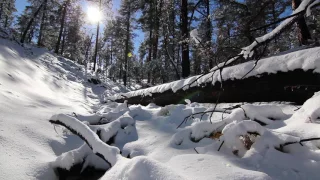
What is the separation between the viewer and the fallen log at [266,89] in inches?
86.3

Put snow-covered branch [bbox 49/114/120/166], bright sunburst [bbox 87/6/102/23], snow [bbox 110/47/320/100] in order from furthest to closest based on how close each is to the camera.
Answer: bright sunburst [bbox 87/6/102/23] → snow [bbox 110/47/320/100] → snow-covered branch [bbox 49/114/120/166]

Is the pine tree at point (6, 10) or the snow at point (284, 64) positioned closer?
the snow at point (284, 64)

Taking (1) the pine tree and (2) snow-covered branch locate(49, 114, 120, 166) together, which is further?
(1) the pine tree

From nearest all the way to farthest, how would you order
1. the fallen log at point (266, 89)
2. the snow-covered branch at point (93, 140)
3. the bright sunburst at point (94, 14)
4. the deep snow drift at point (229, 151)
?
the deep snow drift at point (229, 151)
the snow-covered branch at point (93, 140)
the fallen log at point (266, 89)
the bright sunburst at point (94, 14)

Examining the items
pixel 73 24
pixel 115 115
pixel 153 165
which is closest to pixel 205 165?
pixel 153 165

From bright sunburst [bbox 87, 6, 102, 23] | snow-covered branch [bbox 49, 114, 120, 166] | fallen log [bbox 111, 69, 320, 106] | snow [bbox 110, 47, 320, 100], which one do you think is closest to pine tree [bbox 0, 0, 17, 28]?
bright sunburst [bbox 87, 6, 102, 23]

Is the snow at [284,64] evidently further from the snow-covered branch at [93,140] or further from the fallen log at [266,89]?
the snow-covered branch at [93,140]

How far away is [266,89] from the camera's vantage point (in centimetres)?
266

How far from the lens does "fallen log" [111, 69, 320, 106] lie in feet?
7.19

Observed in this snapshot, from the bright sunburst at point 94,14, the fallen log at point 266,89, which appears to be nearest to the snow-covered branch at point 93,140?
the fallen log at point 266,89

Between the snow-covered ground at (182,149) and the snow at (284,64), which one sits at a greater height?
the snow at (284,64)

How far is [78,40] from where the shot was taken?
35.1 m

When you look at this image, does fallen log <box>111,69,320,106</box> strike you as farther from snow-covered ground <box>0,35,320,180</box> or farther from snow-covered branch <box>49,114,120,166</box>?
snow-covered branch <box>49,114,120,166</box>

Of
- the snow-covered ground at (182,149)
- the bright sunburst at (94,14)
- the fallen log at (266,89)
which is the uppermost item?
the bright sunburst at (94,14)
